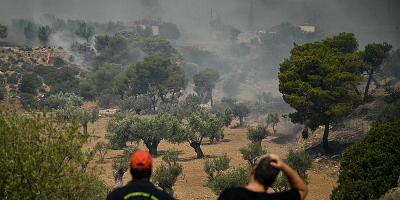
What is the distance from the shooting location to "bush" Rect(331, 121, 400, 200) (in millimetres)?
17172

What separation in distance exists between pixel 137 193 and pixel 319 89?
33.8 metres

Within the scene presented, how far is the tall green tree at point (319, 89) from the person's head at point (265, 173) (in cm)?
3230

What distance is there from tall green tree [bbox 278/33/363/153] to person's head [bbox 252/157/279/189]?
32.3 meters

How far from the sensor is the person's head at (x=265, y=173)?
169 inches

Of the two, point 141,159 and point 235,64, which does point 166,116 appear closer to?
point 141,159

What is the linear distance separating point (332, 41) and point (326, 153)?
712 inches

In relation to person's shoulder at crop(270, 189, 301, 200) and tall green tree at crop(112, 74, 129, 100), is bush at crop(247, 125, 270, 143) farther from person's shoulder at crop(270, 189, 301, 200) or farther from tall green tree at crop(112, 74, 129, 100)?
tall green tree at crop(112, 74, 129, 100)

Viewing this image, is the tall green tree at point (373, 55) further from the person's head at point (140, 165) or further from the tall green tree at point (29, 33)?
the tall green tree at point (29, 33)

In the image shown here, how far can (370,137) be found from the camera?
19703 millimetres

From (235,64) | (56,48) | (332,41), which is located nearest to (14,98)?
(56,48)

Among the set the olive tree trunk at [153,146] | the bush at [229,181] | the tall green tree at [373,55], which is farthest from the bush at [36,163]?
the tall green tree at [373,55]

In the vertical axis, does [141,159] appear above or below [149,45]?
below

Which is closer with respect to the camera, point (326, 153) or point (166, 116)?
point (326, 153)

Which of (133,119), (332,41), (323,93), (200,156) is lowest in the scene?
(200,156)
